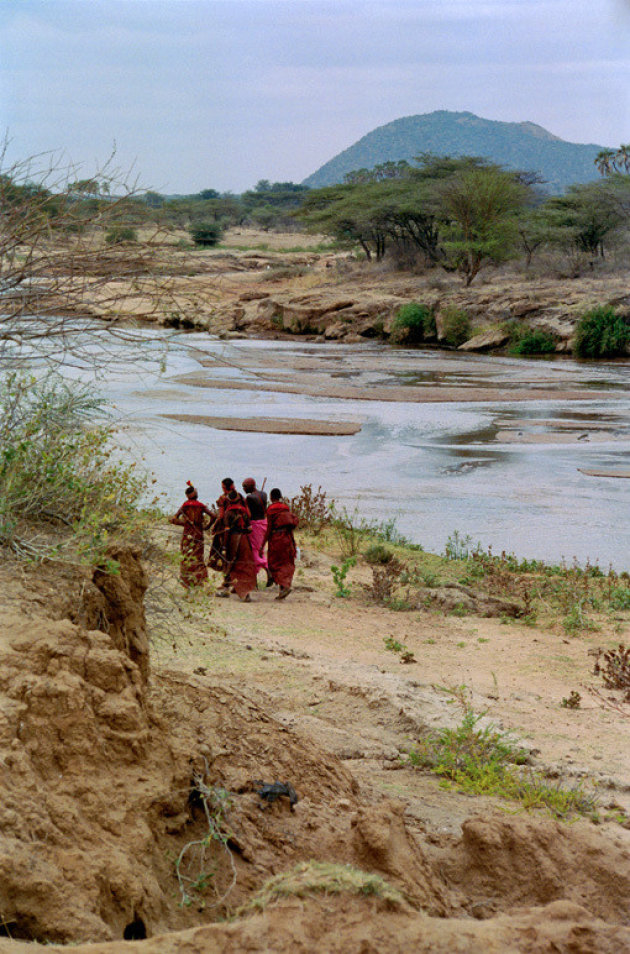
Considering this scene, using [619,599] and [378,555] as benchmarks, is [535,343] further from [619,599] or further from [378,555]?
→ [619,599]

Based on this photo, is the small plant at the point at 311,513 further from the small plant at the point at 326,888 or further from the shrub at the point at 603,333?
the shrub at the point at 603,333

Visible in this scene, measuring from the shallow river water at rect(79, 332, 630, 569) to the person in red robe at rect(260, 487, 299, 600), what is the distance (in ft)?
4.45

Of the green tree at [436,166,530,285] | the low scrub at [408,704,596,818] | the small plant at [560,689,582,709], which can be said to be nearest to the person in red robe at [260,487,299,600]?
the small plant at [560,689,582,709]

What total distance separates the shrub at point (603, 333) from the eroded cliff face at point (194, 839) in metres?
30.3

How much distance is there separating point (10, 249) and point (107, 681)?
1828mm

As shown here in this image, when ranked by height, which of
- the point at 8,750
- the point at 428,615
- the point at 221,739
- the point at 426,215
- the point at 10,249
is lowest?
the point at 428,615

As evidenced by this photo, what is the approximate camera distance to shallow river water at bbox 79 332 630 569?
39.1 ft

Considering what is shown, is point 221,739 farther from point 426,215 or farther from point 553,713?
point 426,215

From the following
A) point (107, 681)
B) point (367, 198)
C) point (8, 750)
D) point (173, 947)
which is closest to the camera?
point (173, 947)

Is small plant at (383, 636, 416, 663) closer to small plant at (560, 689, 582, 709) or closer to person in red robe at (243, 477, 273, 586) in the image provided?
small plant at (560, 689, 582, 709)

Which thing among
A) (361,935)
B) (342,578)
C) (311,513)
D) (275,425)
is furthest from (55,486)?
(275,425)

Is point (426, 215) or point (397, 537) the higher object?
point (426, 215)

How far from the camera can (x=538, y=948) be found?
7.04 feet

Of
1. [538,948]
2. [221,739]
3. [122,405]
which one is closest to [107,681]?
[221,739]
